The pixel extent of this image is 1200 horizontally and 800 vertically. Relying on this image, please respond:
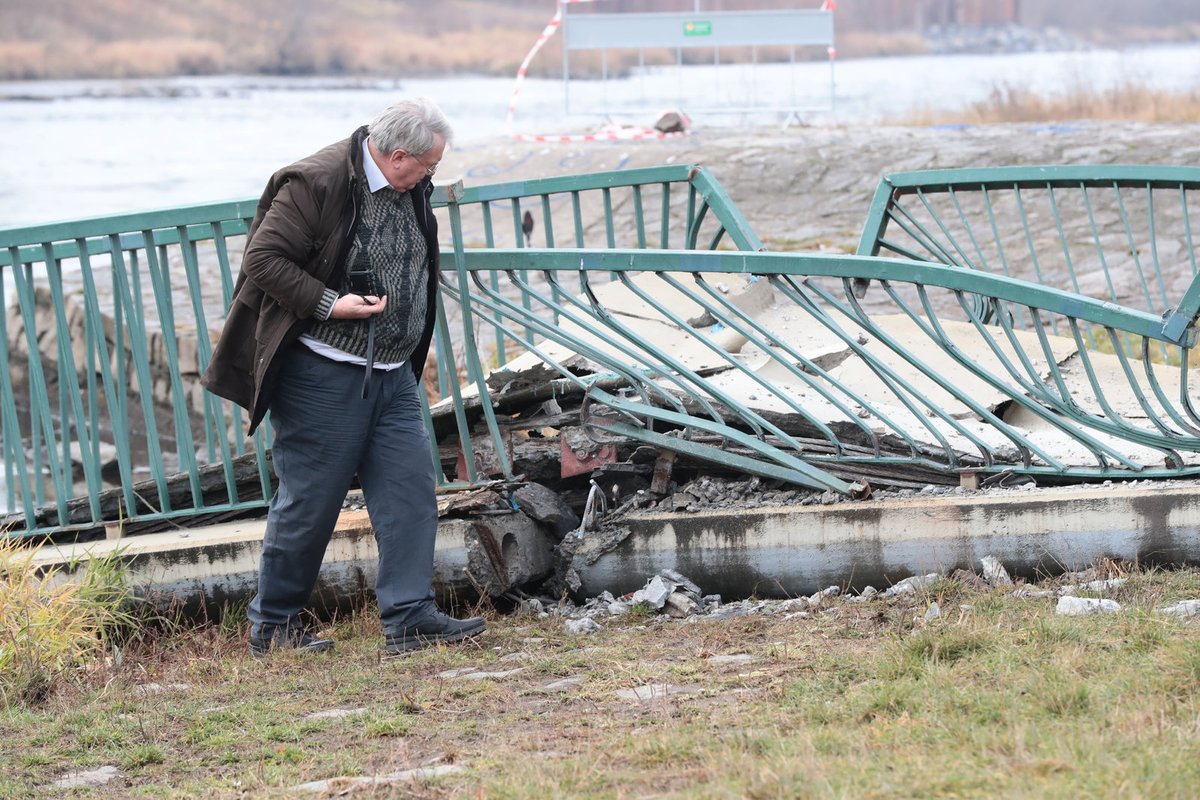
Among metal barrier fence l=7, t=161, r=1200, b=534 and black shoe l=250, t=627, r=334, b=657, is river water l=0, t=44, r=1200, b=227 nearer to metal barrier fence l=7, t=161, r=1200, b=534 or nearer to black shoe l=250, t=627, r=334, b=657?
metal barrier fence l=7, t=161, r=1200, b=534

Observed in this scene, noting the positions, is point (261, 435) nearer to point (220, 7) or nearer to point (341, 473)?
point (341, 473)

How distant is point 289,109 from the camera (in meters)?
36.8

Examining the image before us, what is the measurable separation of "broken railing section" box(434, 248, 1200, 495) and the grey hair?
69 cm

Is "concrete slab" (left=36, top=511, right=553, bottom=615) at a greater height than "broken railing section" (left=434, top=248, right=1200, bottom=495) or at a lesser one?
lesser

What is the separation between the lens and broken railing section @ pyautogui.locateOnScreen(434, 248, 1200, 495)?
175 inches

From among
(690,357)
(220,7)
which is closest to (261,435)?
(690,357)

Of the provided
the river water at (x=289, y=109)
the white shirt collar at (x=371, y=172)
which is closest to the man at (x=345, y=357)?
the white shirt collar at (x=371, y=172)

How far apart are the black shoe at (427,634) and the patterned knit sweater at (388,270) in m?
0.82

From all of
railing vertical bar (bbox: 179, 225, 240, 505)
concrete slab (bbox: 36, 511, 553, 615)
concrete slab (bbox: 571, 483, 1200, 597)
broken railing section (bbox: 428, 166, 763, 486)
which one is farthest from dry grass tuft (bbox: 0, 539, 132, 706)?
concrete slab (bbox: 571, 483, 1200, 597)

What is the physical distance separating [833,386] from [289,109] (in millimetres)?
33916

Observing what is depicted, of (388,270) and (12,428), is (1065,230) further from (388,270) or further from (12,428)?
(12,428)

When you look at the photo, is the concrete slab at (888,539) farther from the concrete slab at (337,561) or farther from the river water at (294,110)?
the river water at (294,110)

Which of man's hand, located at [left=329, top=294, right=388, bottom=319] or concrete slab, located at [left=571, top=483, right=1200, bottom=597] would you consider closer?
man's hand, located at [left=329, top=294, right=388, bottom=319]

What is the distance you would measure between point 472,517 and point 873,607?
4.55 feet
